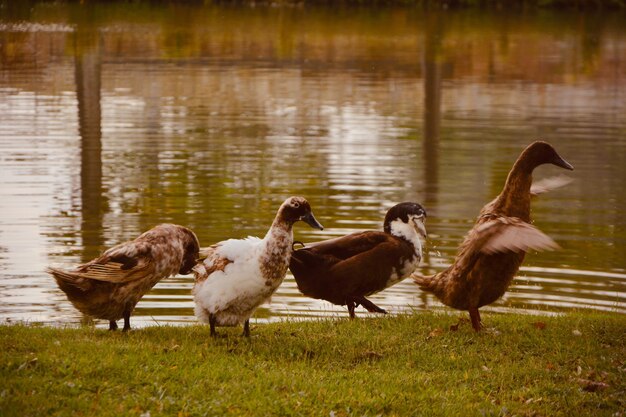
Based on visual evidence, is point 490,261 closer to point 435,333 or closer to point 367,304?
point 435,333

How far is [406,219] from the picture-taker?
10047 mm

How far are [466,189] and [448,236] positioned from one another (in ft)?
9.12

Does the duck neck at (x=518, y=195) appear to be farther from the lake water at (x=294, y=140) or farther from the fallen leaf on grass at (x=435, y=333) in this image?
the lake water at (x=294, y=140)

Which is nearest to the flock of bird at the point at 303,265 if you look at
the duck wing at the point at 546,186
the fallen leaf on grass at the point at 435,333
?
the fallen leaf on grass at the point at 435,333

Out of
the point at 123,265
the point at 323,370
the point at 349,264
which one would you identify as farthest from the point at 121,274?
the point at 349,264

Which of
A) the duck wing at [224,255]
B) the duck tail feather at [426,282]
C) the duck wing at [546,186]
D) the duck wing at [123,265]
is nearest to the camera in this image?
the duck wing at [123,265]

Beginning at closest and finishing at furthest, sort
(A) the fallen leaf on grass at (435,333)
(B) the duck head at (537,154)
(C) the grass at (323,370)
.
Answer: (C) the grass at (323,370), (A) the fallen leaf on grass at (435,333), (B) the duck head at (537,154)

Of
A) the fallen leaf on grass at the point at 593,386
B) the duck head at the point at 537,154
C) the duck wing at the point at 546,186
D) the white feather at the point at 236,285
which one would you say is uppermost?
the duck head at the point at 537,154

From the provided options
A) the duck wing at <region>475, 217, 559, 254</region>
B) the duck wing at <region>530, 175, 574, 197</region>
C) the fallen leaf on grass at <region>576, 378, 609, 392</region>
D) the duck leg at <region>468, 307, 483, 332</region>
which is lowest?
the fallen leaf on grass at <region>576, 378, 609, 392</region>

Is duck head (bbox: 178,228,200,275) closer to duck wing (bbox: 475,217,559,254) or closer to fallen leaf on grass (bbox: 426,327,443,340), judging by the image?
fallen leaf on grass (bbox: 426,327,443,340)

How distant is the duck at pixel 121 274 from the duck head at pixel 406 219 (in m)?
2.01

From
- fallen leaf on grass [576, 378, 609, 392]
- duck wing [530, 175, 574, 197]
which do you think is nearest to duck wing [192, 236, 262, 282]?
fallen leaf on grass [576, 378, 609, 392]

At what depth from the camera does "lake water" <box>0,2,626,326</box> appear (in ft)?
42.4

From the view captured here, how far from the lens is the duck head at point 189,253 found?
920cm
